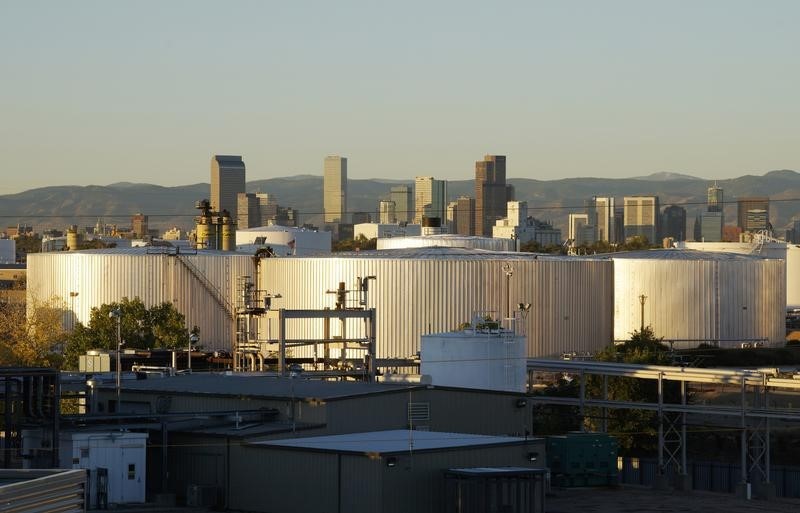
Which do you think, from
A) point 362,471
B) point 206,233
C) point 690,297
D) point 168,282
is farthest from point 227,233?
point 362,471

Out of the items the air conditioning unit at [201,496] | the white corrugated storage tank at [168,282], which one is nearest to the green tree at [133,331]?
the white corrugated storage tank at [168,282]

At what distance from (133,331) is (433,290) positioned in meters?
18.8

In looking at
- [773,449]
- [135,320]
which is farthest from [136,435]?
[135,320]

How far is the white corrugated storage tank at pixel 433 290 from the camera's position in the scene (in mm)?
96625

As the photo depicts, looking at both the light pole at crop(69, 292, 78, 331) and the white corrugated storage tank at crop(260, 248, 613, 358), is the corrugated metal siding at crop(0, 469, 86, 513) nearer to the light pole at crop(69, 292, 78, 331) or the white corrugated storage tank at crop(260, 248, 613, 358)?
the white corrugated storage tank at crop(260, 248, 613, 358)

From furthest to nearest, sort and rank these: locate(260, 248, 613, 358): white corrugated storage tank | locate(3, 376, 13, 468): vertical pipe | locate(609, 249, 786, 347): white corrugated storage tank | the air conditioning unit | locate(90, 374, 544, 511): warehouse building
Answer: locate(609, 249, 786, 347): white corrugated storage tank → locate(260, 248, 613, 358): white corrugated storage tank → locate(3, 376, 13, 468): vertical pipe → locate(90, 374, 544, 511): warehouse building → the air conditioning unit

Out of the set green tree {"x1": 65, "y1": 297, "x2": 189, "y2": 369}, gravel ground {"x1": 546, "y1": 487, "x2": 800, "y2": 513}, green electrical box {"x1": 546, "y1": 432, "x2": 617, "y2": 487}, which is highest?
green tree {"x1": 65, "y1": 297, "x2": 189, "y2": 369}

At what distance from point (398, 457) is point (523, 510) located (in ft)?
13.1

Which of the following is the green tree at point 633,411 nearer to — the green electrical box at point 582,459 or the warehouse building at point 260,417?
the green electrical box at point 582,459

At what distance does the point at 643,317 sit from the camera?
11112 centimetres

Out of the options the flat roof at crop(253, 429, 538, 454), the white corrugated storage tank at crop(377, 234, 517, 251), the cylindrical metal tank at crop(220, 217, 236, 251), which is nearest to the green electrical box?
the flat roof at crop(253, 429, 538, 454)

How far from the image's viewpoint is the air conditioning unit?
44156 millimetres

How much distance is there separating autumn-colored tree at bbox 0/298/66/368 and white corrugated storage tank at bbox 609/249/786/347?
4054 cm

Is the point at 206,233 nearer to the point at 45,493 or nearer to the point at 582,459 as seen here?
the point at 582,459
